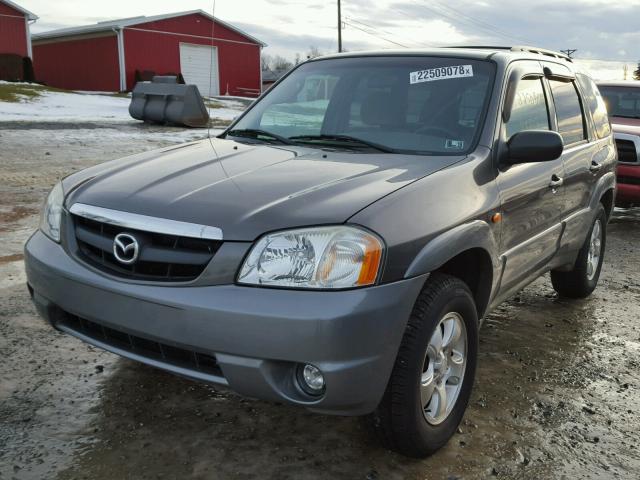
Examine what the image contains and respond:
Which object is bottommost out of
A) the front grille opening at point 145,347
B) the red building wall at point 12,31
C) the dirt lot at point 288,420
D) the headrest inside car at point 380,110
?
the dirt lot at point 288,420

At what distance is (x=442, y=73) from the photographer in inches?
143

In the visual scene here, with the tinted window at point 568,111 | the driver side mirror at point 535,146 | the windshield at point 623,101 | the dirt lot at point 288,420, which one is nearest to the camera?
the dirt lot at point 288,420

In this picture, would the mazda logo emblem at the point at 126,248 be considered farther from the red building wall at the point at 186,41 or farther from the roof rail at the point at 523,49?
the red building wall at the point at 186,41

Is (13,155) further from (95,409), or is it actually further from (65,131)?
(95,409)

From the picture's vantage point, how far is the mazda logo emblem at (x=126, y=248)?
2523 millimetres

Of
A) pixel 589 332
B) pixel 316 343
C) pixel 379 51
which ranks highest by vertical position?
pixel 379 51

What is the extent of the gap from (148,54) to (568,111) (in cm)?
3052

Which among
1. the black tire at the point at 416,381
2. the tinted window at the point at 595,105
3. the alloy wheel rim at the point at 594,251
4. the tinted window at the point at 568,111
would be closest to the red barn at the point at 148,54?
the tinted window at the point at 595,105

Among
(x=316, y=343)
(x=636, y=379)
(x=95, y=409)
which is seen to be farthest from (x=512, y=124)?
(x=95, y=409)

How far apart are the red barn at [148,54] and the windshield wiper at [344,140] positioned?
1121 inches

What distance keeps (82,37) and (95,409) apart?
33.6 metres

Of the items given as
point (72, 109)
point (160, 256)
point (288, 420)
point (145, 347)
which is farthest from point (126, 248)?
point (72, 109)

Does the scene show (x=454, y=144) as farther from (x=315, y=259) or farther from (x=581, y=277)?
(x=581, y=277)

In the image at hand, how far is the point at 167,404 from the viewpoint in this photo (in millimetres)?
3223
